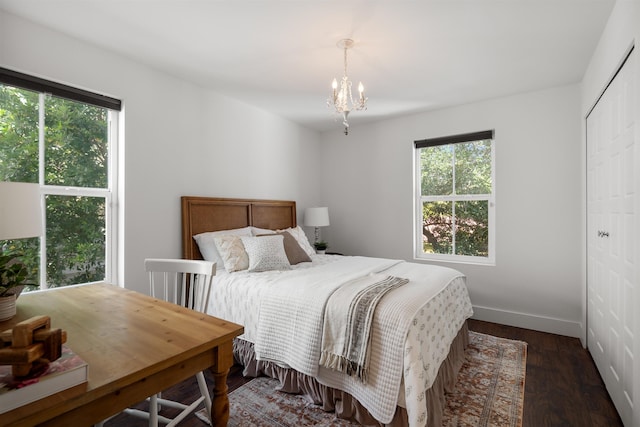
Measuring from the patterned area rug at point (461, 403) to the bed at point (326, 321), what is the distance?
0.08m

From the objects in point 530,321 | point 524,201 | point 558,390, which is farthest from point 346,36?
point 530,321

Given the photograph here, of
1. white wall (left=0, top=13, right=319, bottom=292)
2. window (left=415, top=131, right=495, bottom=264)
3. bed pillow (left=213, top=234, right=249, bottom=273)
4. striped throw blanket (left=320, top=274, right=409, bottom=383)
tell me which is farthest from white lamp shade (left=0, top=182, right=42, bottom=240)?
window (left=415, top=131, right=495, bottom=264)

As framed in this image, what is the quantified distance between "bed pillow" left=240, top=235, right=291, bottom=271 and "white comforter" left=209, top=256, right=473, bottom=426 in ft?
0.40

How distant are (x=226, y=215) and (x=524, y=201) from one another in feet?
10.8

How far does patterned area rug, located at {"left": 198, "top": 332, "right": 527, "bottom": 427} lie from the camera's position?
187 centimetres

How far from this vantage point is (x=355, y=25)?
7.03 feet

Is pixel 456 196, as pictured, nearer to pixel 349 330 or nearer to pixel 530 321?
pixel 530 321

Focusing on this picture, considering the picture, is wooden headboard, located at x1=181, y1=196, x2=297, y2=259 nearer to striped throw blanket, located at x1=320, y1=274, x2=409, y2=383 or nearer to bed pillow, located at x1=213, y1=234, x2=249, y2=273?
bed pillow, located at x1=213, y1=234, x2=249, y2=273

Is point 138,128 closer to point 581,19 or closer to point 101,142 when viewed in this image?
point 101,142

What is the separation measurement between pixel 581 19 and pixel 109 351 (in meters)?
3.19

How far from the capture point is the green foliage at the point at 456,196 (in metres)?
3.73

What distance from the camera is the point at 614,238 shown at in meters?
2.04

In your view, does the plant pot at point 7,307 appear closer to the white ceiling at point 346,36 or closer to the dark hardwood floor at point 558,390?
the dark hardwood floor at point 558,390

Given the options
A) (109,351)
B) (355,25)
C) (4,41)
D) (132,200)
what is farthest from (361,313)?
(4,41)
